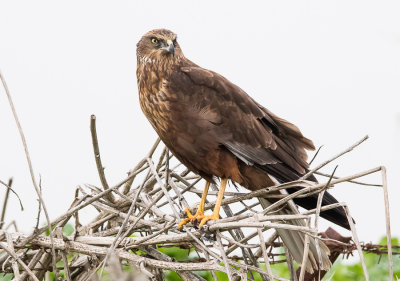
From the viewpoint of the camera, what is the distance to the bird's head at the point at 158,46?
11.9 feet

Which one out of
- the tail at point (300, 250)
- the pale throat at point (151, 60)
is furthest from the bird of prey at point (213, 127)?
the tail at point (300, 250)

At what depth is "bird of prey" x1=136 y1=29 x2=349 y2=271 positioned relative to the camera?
10.9 feet

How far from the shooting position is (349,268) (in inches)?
139

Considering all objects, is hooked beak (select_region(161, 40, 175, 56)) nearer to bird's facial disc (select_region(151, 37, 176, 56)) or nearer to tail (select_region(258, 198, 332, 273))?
bird's facial disc (select_region(151, 37, 176, 56))

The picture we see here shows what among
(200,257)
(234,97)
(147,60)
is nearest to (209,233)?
(200,257)

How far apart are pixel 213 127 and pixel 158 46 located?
62cm

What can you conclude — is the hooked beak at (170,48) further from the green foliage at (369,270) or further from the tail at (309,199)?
the green foliage at (369,270)

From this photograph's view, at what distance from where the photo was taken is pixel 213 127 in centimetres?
341

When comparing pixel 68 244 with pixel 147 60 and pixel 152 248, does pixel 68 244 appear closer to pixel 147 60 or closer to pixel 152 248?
pixel 152 248

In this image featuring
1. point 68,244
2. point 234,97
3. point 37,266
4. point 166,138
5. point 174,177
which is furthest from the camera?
point 234,97

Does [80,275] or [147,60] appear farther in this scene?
[147,60]

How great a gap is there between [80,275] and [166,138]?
905 mm

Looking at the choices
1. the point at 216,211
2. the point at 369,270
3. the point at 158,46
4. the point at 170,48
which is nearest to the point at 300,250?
the point at 216,211

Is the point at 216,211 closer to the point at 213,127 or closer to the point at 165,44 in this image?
the point at 213,127
